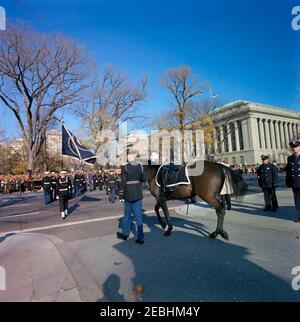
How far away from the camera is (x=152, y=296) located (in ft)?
10.7

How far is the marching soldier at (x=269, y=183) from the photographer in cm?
908

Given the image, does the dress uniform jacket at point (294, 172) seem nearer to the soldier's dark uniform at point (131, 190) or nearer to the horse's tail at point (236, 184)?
the horse's tail at point (236, 184)

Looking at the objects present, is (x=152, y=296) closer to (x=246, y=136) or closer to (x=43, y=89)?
(x=43, y=89)

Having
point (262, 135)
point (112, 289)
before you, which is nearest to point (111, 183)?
point (112, 289)

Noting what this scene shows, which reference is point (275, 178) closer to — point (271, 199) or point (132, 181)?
point (271, 199)

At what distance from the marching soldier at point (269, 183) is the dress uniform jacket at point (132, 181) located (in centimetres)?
516

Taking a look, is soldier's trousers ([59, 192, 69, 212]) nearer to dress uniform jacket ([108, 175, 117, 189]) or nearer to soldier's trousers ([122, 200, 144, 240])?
soldier's trousers ([122, 200, 144, 240])

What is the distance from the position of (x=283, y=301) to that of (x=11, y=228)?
8046mm

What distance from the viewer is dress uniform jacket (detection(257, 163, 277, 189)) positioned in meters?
9.25

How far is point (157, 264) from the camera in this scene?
14.4 ft

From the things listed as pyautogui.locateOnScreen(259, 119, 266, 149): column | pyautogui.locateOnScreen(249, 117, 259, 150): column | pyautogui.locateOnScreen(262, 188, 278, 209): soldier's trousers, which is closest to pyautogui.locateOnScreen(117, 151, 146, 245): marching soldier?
pyautogui.locateOnScreen(262, 188, 278, 209): soldier's trousers

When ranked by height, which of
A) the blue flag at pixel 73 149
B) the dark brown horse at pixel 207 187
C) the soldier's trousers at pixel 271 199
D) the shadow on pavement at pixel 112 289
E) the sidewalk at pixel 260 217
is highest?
the blue flag at pixel 73 149

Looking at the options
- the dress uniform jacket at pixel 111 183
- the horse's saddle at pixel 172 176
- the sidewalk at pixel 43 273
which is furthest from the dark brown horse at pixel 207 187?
the dress uniform jacket at pixel 111 183

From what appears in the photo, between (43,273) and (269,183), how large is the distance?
768cm
